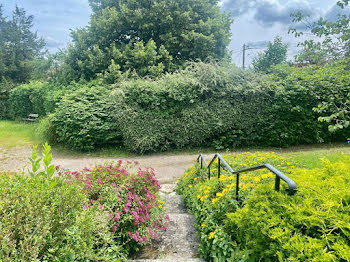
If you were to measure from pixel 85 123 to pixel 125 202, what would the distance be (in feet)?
20.8

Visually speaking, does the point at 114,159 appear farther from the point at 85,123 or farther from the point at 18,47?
the point at 18,47

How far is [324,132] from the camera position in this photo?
8.83 m

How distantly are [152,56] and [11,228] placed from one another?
11145mm

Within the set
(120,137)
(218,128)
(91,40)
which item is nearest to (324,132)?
(218,128)

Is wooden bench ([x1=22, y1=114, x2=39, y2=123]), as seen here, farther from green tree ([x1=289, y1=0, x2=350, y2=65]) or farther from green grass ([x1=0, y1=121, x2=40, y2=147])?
green tree ([x1=289, y1=0, x2=350, y2=65])

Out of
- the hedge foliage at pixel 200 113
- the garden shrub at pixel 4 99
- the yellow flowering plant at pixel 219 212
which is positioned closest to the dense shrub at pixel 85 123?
the hedge foliage at pixel 200 113

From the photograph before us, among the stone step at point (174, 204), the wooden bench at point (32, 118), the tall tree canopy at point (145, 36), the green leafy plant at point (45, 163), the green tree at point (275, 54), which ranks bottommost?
the stone step at point (174, 204)

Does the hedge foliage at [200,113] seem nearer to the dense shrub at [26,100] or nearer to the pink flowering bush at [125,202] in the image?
the pink flowering bush at [125,202]

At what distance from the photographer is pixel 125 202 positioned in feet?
8.32

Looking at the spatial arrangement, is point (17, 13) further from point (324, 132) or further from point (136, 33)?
point (324, 132)

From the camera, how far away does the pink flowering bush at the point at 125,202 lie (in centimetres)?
237

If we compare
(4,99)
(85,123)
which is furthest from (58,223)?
(4,99)

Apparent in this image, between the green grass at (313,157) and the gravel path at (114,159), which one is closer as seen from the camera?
the green grass at (313,157)

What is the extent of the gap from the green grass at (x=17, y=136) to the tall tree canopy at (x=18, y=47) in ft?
28.8
